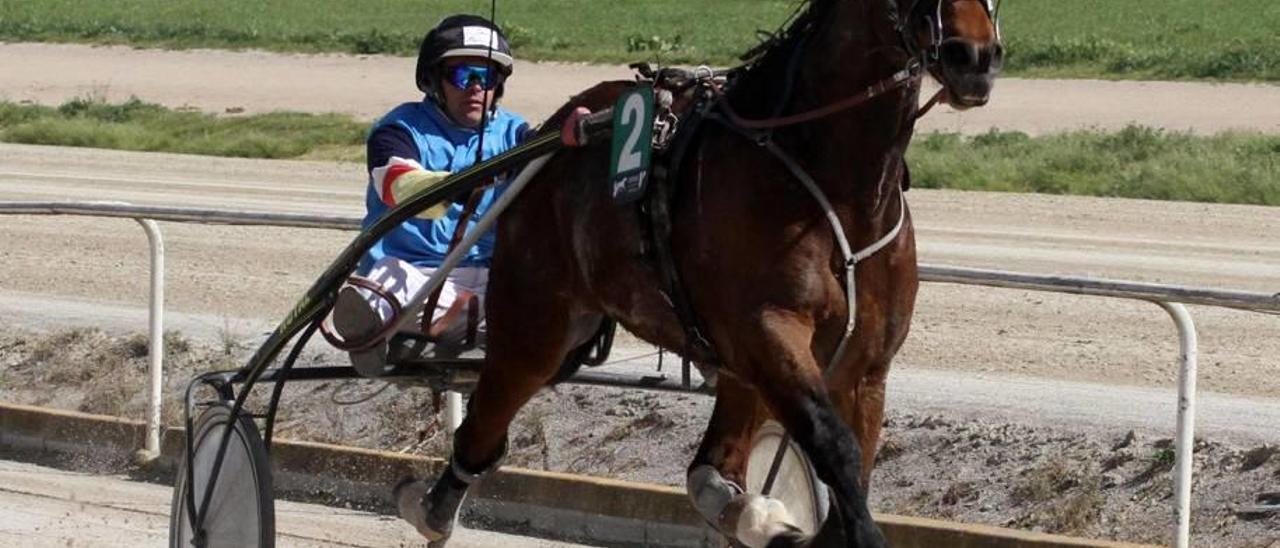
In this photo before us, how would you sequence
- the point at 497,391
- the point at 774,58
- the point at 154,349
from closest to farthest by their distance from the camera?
the point at 774,58 → the point at 497,391 → the point at 154,349

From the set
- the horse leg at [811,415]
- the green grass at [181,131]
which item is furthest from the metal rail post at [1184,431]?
the green grass at [181,131]

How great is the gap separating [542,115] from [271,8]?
27097 mm

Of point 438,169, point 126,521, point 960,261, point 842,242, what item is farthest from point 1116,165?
point 842,242

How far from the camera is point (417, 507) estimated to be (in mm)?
5684

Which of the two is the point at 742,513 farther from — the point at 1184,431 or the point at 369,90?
the point at 369,90

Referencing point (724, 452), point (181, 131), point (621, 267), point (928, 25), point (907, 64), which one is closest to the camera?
point (928, 25)

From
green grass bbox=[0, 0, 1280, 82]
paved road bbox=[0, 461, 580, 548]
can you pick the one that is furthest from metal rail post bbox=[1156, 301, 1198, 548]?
green grass bbox=[0, 0, 1280, 82]

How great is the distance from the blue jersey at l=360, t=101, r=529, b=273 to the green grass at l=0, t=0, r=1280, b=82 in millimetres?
26127

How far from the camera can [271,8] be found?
53.2 metres

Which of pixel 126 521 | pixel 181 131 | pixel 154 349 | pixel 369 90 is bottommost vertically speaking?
pixel 369 90

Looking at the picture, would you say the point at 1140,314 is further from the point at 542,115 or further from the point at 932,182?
the point at 542,115

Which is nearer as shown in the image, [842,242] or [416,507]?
[842,242]

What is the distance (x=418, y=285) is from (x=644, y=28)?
4060cm

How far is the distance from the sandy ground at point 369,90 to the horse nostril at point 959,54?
19996 millimetres
